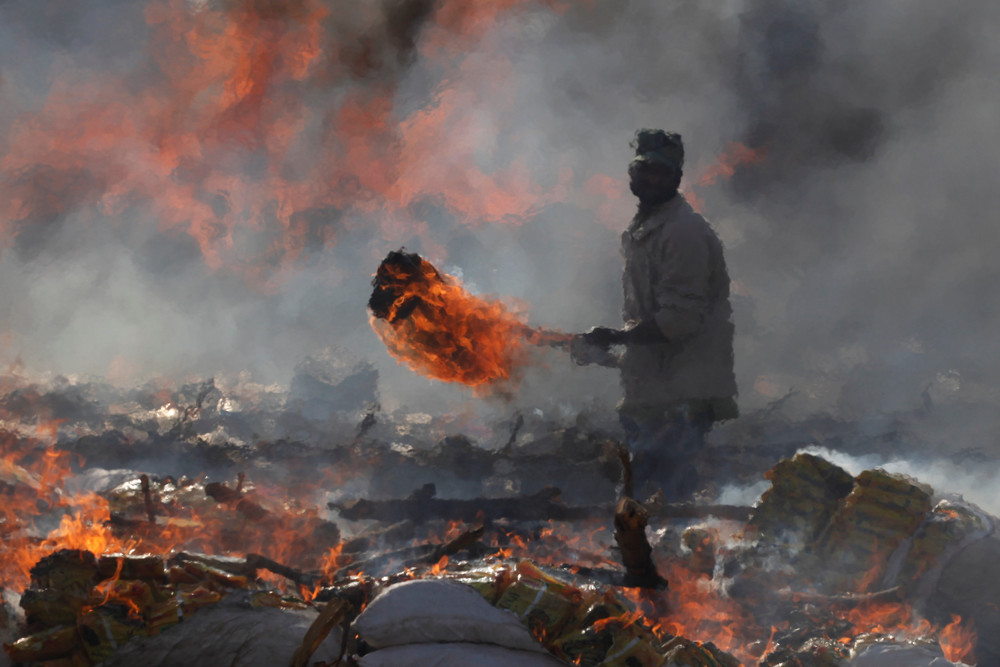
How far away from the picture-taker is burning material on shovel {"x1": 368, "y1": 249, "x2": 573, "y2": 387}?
3709 millimetres

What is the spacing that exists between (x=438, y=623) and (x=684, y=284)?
2331mm

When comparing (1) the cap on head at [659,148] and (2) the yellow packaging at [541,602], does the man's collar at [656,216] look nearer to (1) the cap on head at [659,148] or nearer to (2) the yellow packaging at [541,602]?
(1) the cap on head at [659,148]

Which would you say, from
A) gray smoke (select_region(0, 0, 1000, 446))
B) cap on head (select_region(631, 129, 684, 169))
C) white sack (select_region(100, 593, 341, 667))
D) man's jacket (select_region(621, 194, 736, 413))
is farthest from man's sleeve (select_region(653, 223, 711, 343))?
Result: gray smoke (select_region(0, 0, 1000, 446))

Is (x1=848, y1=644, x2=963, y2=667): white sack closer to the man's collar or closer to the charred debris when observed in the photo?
the charred debris

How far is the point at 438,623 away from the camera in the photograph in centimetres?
189

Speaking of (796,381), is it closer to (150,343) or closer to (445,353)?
(445,353)

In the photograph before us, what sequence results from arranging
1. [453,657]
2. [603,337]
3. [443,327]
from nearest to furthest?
[453,657], [603,337], [443,327]

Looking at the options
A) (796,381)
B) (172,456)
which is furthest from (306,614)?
(796,381)

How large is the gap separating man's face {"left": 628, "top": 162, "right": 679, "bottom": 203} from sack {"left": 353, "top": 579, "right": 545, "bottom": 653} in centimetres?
261

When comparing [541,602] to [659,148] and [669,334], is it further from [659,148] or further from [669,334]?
[659,148]

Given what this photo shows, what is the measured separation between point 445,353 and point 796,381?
20.4ft

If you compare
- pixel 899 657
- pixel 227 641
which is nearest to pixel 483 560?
pixel 227 641

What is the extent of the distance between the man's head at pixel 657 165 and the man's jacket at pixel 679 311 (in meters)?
0.08

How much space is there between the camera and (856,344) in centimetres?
916
